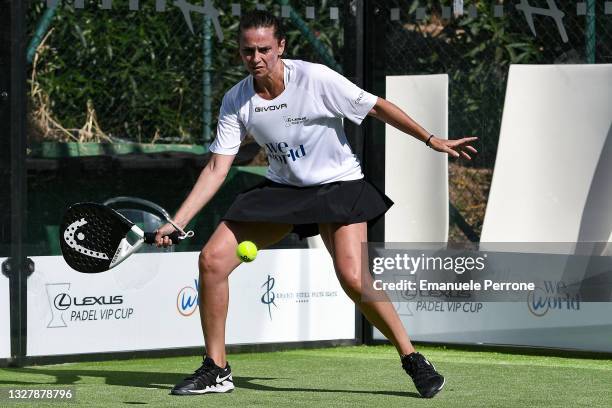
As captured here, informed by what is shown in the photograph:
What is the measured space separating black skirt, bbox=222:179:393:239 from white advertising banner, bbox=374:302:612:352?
80.9 inches

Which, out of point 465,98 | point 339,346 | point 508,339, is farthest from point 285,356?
point 465,98

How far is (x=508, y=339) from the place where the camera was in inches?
311

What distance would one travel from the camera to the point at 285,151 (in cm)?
600

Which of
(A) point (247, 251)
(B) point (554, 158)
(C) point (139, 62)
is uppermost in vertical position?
(C) point (139, 62)

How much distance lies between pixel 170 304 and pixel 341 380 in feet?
4.80

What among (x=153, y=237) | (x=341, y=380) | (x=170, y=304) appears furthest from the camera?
(x=170, y=304)

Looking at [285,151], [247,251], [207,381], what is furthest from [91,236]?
[285,151]

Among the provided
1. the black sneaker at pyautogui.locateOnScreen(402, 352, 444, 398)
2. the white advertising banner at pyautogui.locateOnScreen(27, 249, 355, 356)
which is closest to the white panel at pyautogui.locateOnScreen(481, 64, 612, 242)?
the white advertising banner at pyautogui.locateOnScreen(27, 249, 355, 356)

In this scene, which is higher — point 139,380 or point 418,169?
point 418,169

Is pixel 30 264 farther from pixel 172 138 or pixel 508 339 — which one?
pixel 508 339

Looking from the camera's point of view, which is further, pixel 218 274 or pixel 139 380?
pixel 139 380

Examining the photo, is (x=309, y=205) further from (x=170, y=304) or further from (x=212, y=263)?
(x=170, y=304)

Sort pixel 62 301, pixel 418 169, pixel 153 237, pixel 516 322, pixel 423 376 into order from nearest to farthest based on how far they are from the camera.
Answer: pixel 153 237 → pixel 423 376 → pixel 62 301 → pixel 516 322 → pixel 418 169

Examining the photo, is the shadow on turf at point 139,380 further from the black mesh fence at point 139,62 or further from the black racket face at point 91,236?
the black mesh fence at point 139,62
